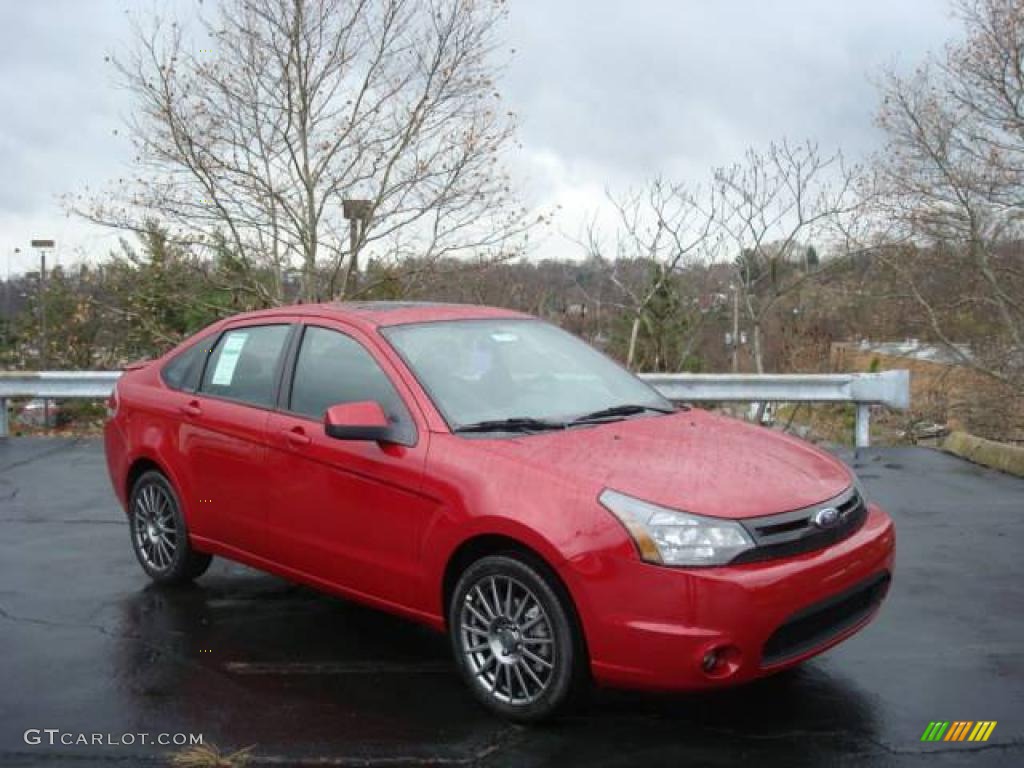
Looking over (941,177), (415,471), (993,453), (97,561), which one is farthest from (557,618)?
(941,177)

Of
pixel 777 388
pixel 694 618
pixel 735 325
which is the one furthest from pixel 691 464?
pixel 735 325

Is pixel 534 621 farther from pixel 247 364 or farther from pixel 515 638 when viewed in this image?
pixel 247 364

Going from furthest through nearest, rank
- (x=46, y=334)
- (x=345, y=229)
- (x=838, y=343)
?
(x=46, y=334) → (x=838, y=343) → (x=345, y=229)

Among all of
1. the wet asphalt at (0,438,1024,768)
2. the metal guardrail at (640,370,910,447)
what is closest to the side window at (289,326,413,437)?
the wet asphalt at (0,438,1024,768)

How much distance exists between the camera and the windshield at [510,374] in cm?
435

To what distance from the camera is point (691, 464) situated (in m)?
3.86

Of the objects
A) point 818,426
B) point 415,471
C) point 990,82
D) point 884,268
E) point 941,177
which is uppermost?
point 990,82

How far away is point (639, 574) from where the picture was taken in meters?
3.42

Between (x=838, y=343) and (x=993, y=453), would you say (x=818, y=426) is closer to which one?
(x=838, y=343)

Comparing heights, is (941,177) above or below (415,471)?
above

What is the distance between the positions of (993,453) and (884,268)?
14325 millimetres

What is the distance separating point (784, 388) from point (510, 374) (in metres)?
6.35

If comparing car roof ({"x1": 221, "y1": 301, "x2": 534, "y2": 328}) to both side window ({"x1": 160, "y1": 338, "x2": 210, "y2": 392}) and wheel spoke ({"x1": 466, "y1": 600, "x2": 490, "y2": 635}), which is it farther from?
wheel spoke ({"x1": 466, "y1": 600, "x2": 490, "y2": 635})

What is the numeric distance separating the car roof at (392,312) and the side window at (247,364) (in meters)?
0.14
